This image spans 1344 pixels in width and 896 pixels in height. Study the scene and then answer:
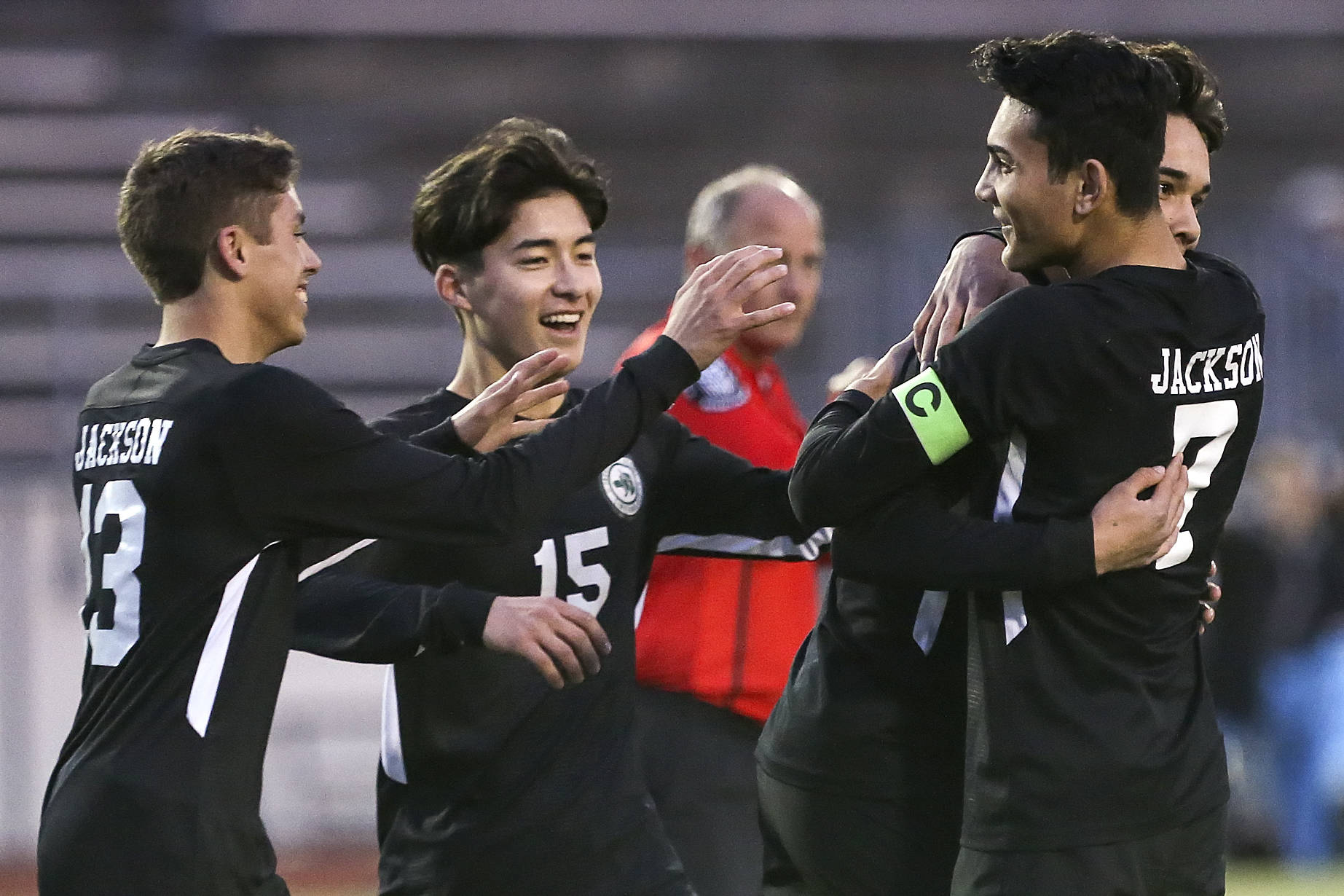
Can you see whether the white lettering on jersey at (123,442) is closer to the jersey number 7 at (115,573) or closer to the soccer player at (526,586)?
the jersey number 7 at (115,573)

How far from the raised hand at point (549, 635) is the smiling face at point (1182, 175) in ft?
3.53

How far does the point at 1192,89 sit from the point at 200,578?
1622mm

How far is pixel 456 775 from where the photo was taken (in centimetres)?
291

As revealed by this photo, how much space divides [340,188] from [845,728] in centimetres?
910

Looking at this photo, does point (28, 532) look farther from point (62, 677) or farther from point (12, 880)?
point (12, 880)

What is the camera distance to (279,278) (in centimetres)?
270

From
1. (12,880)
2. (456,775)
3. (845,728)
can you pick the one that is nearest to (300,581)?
(456,775)

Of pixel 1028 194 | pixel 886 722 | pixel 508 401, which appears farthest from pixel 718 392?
pixel 1028 194

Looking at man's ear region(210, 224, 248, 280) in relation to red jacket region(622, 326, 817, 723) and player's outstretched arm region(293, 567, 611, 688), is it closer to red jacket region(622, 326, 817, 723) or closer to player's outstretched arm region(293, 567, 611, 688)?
player's outstretched arm region(293, 567, 611, 688)

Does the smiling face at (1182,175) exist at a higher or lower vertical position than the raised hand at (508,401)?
higher

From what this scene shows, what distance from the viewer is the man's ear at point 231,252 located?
2654mm

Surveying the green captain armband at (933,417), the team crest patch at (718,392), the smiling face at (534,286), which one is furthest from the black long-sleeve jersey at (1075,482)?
the team crest patch at (718,392)

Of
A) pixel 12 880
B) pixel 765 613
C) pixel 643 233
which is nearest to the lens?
pixel 765 613

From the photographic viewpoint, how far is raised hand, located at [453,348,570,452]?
275cm
